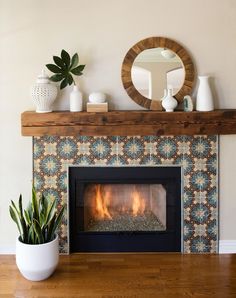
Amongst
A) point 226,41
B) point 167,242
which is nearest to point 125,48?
point 226,41

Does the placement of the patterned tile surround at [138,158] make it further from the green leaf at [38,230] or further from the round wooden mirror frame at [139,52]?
the green leaf at [38,230]

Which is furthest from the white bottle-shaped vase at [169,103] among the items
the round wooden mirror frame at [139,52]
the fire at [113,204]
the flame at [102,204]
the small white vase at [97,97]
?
the flame at [102,204]

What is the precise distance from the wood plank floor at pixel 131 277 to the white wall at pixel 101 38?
2.93 ft

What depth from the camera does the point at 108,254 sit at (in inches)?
133

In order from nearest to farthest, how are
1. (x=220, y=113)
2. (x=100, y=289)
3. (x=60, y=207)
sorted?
(x=100, y=289)
(x=220, y=113)
(x=60, y=207)

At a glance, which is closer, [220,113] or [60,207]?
[220,113]

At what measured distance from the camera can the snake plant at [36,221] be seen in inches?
115

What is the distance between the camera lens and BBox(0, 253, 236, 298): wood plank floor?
2762 mm

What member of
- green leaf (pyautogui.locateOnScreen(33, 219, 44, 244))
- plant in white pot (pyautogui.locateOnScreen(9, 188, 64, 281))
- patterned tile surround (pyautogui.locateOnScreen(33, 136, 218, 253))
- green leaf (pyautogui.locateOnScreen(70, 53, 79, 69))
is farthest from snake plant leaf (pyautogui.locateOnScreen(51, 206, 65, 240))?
green leaf (pyautogui.locateOnScreen(70, 53, 79, 69))

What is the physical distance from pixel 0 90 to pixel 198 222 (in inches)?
67.4

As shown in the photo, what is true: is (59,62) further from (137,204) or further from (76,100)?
(137,204)

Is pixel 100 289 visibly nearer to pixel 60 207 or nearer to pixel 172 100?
pixel 60 207

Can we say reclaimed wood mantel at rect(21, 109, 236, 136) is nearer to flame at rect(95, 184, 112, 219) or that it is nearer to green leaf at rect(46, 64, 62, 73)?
green leaf at rect(46, 64, 62, 73)

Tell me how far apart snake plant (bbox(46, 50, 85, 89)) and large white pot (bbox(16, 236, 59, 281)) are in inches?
42.8
